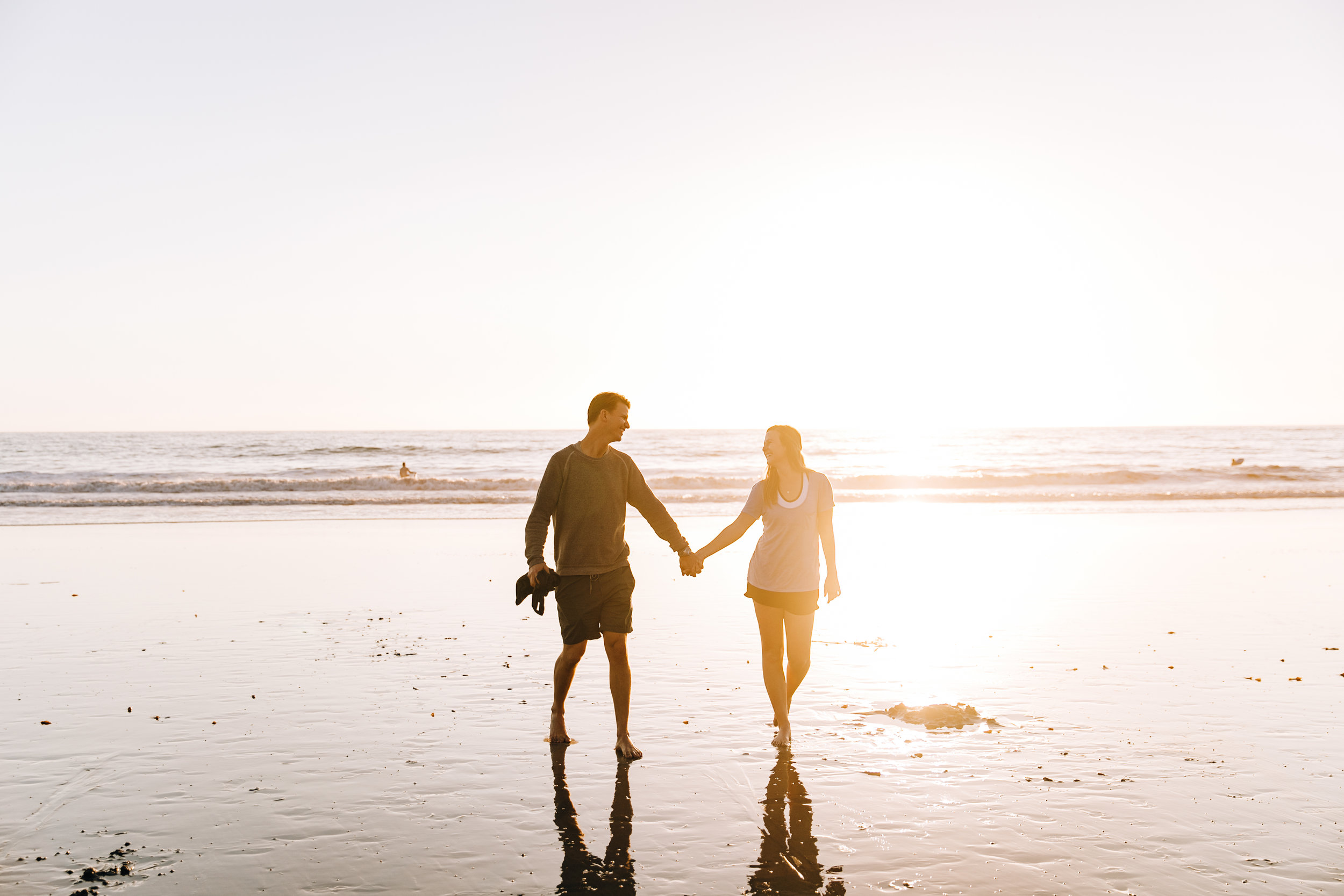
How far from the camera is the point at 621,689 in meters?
5.80

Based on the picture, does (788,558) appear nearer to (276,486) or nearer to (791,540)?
(791,540)

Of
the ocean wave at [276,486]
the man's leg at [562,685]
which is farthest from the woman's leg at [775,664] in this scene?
the ocean wave at [276,486]

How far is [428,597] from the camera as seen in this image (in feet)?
37.7

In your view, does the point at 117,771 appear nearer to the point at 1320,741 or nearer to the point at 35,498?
the point at 1320,741

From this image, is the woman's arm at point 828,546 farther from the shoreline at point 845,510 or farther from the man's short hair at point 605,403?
the shoreline at point 845,510

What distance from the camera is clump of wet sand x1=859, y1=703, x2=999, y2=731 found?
6.21 meters

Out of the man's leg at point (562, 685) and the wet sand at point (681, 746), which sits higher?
the man's leg at point (562, 685)

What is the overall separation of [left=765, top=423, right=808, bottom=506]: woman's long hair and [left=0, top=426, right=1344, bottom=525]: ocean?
1823 cm

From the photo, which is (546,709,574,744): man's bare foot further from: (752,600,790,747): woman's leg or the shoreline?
the shoreline

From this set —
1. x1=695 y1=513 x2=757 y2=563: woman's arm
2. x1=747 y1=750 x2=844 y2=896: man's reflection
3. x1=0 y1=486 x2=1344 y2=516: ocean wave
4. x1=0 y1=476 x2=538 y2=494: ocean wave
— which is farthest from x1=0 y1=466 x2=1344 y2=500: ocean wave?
x1=747 y1=750 x2=844 y2=896: man's reflection

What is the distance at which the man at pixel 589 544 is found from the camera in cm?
590

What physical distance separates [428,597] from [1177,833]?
9.01 metres

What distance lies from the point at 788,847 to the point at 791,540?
2156mm

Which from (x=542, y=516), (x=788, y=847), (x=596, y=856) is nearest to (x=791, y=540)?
(x=542, y=516)
